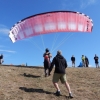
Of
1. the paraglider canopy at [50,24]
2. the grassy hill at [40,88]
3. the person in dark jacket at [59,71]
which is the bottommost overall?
the grassy hill at [40,88]

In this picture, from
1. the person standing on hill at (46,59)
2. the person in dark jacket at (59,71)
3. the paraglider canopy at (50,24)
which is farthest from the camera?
the paraglider canopy at (50,24)

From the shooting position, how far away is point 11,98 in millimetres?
11219

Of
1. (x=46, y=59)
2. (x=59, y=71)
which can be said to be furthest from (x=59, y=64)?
(x=46, y=59)

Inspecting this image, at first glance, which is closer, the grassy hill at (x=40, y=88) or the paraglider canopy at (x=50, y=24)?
the grassy hill at (x=40, y=88)

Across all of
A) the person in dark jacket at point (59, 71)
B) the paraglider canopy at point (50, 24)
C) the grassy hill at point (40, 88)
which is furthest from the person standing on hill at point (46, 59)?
the paraglider canopy at point (50, 24)

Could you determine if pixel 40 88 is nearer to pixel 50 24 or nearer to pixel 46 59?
pixel 46 59

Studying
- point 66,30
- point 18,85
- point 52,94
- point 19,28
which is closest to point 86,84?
point 52,94

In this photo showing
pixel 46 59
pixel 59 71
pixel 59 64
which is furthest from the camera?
pixel 46 59

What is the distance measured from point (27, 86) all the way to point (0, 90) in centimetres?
194

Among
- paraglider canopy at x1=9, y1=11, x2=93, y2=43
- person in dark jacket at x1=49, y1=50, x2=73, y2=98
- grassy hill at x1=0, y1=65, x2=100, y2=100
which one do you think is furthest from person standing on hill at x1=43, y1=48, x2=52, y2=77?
paraglider canopy at x1=9, y1=11, x2=93, y2=43

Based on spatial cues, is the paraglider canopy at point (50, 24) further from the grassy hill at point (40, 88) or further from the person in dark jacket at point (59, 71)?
the person in dark jacket at point (59, 71)

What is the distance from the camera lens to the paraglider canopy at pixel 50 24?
20.4 m

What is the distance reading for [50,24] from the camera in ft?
70.2

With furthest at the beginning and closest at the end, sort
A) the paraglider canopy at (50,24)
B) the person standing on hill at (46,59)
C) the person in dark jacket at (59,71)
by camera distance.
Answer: the paraglider canopy at (50,24) → the person standing on hill at (46,59) → the person in dark jacket at (59,71)
